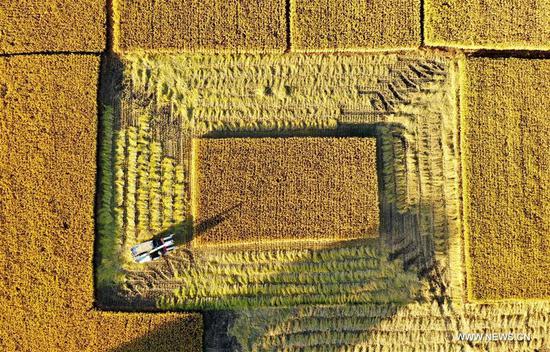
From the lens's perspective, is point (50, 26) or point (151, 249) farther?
point (50, 26)

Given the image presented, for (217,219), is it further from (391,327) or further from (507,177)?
(507,177)

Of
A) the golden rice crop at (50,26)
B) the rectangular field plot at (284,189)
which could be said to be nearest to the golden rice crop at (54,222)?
the golden rice crop at (50,26)

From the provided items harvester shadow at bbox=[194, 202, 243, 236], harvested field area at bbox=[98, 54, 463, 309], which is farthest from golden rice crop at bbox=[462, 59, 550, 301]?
harvester shadow at bbox=[194, 202, 243, 236]

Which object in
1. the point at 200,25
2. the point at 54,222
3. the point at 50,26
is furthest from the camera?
the point at 200,25

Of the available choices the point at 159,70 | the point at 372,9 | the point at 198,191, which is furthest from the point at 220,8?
the point at 198,191

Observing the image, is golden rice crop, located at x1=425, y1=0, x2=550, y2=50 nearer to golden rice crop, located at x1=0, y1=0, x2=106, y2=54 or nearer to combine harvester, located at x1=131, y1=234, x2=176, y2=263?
combine harvester, located at x1=131, y1=234, x2=176, y2=263

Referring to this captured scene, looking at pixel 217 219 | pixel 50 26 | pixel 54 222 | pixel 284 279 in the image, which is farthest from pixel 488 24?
pixel 54 222
